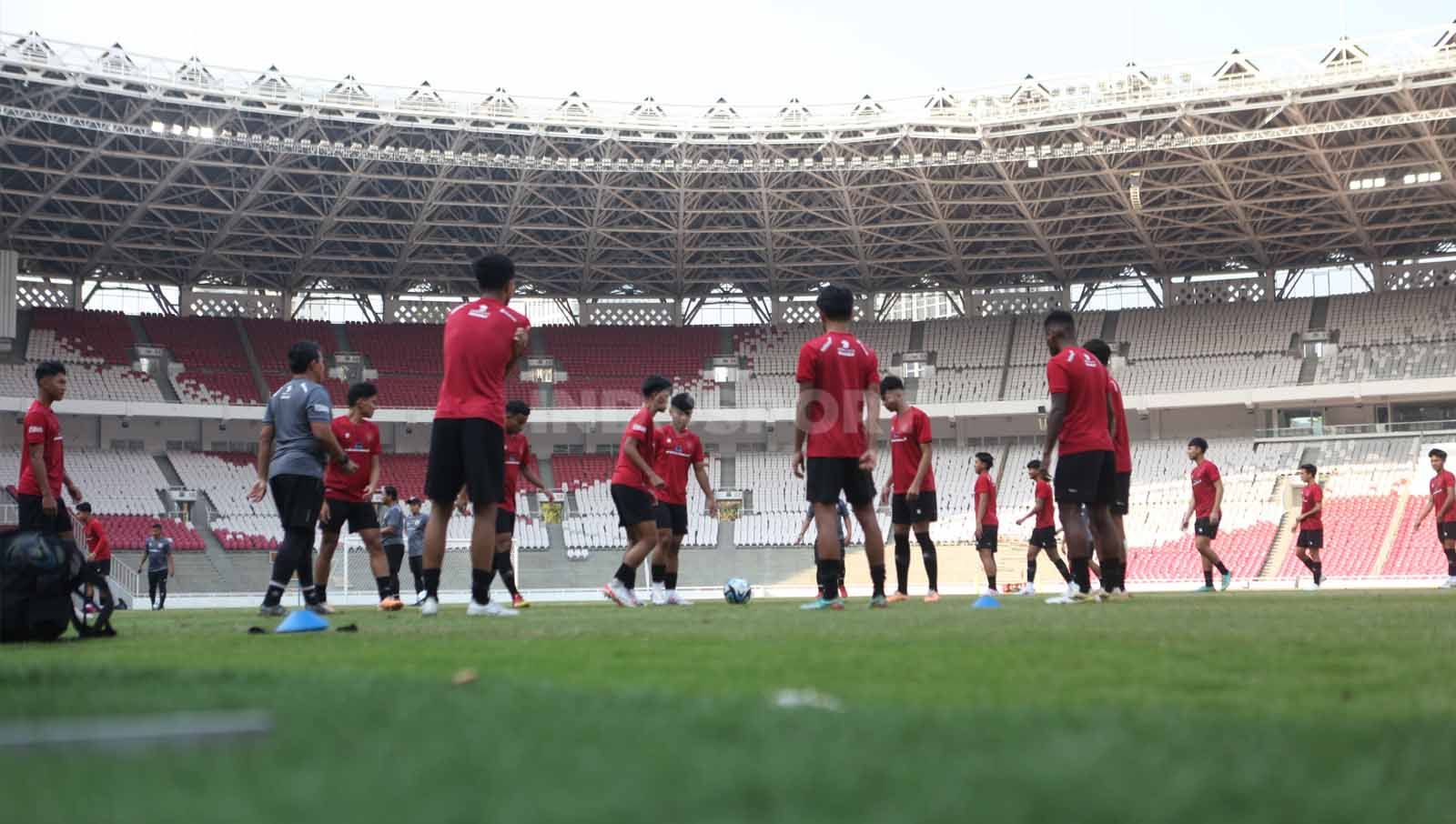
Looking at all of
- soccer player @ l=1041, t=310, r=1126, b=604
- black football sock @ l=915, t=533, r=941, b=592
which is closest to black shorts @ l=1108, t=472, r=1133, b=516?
soccer player @ l=1041, t=310, r=1126, b=604

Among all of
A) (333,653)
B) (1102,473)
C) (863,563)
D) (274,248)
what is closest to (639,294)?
(274,248)

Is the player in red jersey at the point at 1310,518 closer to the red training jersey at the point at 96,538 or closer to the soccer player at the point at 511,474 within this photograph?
the soccer player at the point at 511,474

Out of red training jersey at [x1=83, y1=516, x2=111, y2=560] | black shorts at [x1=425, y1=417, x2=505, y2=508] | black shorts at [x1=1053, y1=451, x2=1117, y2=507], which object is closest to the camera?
black shorts at [x1=425, y1=417, x2=505, y2=508]

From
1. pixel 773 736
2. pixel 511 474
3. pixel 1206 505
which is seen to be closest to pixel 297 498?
pixel 511 474

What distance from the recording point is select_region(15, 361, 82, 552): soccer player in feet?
36.5

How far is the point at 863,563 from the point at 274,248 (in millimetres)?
22670

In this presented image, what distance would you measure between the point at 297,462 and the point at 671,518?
5.86 meters

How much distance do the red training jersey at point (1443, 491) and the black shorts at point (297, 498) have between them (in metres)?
17.2

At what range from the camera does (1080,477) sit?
11281 millimetres

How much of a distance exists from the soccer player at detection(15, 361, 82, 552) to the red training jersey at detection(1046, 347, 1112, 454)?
7.92 m

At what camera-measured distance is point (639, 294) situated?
→ 54781mm

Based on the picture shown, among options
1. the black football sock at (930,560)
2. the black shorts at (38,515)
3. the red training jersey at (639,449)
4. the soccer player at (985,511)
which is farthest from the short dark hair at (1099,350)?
the black shorts at (38,515)

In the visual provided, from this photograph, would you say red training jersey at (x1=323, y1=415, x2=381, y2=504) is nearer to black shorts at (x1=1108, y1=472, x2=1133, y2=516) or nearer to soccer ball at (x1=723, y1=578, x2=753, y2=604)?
soccer ball at (x1=723, y1=578, x2=753, y2=604)

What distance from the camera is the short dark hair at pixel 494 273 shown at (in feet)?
30.5
